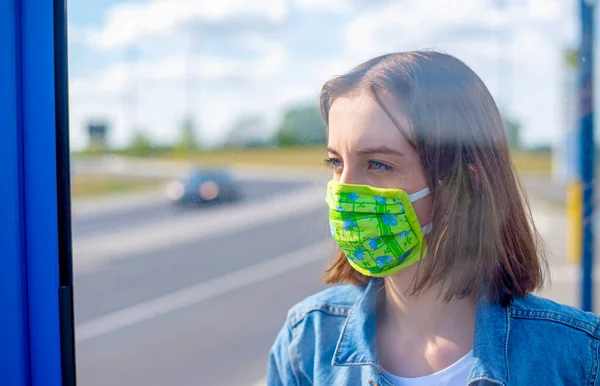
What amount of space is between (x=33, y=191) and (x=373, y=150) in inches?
29.8

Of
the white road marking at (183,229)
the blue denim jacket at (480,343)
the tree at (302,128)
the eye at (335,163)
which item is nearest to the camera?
the blue denim jacket at (480,343)

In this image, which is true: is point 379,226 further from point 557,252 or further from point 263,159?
point 557,252

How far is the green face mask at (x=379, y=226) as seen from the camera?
1.27 m

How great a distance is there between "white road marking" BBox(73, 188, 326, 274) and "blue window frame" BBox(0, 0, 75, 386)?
1.32 metres

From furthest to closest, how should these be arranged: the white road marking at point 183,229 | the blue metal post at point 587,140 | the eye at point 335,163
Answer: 1. the white road marking at point 183,229
2. the blue metal post at point 587,140
3. the eye at point 335,163

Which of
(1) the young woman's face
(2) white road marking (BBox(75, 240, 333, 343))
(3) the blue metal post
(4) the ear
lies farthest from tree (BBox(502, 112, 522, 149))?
(2) white road marking (BBox(75, 240, 333, 343))

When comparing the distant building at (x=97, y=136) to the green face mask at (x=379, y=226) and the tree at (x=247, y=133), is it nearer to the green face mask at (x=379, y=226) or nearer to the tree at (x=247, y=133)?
the tree at (x=247, y=133)

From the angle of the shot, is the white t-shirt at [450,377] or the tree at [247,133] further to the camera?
the tree at [247,133]

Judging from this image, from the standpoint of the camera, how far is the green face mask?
4.17 ft

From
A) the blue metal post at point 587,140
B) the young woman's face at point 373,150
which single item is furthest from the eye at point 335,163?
the blue metal post at point 587,140

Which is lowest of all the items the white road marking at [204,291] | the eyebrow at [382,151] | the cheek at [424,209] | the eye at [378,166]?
the white road marking at [204,291]

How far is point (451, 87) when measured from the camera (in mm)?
1254

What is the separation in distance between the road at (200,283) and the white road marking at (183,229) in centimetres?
2

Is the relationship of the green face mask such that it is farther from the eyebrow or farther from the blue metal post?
the blue metal post
